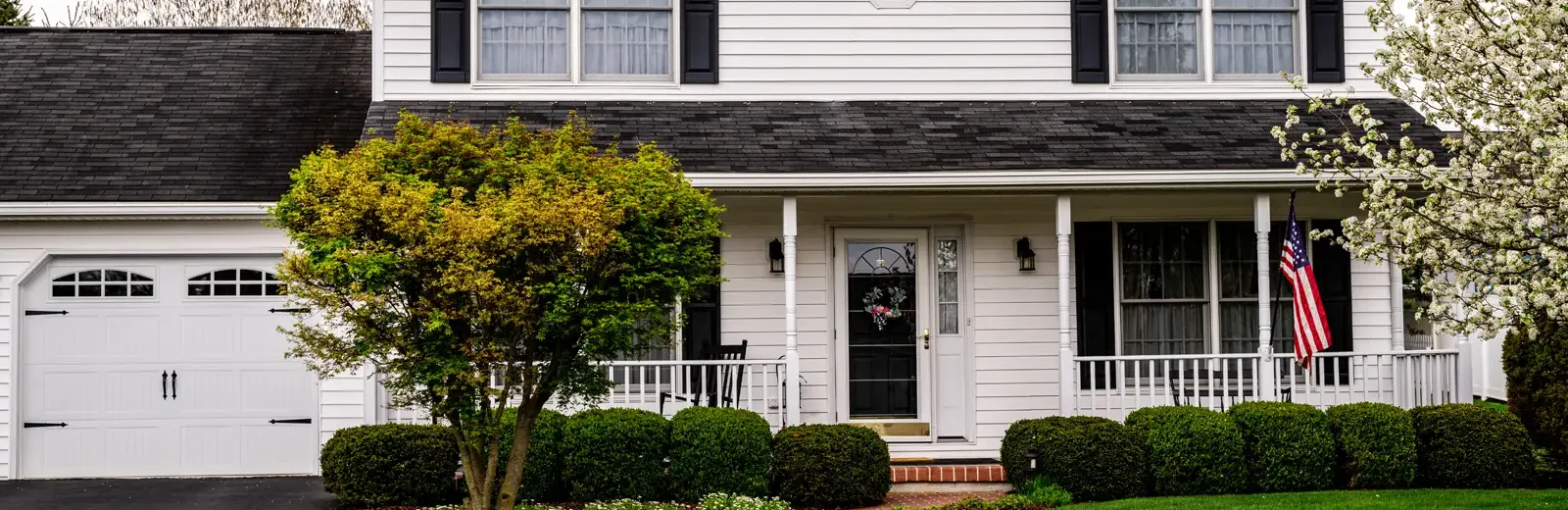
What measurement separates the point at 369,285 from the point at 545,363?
1086mm

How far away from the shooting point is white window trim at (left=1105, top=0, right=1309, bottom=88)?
39.7ft

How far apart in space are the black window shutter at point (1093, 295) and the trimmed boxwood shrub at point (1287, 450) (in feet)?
6.22

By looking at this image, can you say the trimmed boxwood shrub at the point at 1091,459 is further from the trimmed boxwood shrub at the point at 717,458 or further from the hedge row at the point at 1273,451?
the trimmed boxwood shrub at the point at 717,458

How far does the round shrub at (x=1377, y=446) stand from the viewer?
984 cm

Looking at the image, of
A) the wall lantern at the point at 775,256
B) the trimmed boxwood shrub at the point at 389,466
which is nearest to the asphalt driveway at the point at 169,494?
the trimmed boxwood shrub at the point at 389,466

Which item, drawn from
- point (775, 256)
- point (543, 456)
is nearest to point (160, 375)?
point (543, 456)

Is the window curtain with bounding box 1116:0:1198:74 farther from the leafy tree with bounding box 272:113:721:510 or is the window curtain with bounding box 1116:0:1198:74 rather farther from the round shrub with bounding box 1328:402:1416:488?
the leafy tree with bounding box 272:113:721:510

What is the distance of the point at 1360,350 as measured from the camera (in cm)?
1177

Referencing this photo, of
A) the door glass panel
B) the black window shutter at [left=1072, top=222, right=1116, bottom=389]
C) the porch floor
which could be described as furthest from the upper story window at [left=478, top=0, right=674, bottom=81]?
the porch floor

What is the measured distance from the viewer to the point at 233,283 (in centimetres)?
1123

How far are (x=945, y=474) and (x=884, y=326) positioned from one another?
168cm

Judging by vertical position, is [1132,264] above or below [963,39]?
below

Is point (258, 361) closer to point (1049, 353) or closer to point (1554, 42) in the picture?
point (1049, 353)

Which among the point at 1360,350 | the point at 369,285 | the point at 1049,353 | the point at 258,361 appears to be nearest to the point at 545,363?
the point at 369,285
